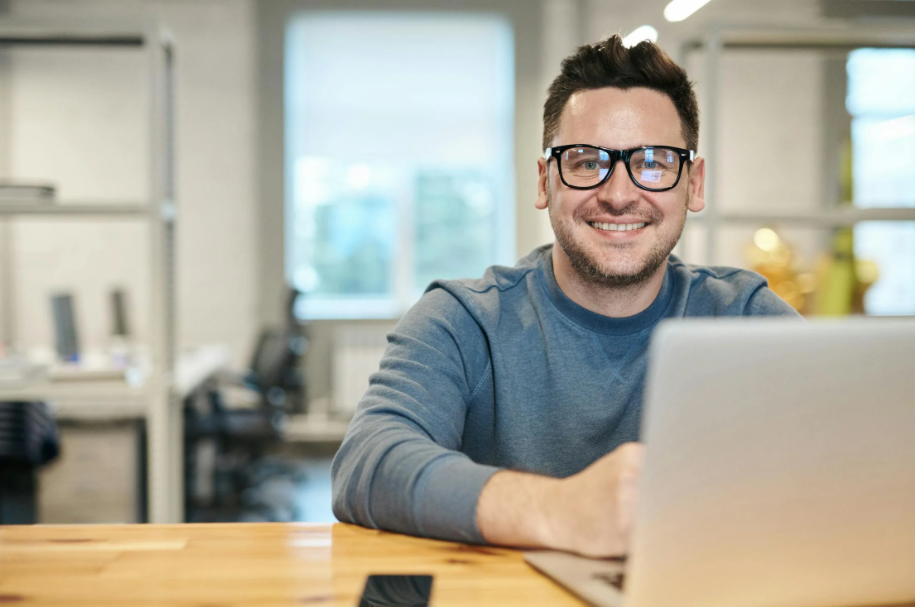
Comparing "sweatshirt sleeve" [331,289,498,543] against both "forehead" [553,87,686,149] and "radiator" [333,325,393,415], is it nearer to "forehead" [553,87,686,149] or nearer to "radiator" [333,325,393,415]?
"forehead" [553,87,686,149]

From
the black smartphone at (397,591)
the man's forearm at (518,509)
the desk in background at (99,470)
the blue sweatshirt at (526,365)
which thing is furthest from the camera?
the desk in background at (99,470)

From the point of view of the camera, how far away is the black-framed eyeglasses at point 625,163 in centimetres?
121

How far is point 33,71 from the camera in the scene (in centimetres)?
536

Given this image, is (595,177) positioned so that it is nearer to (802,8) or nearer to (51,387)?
(51,387)

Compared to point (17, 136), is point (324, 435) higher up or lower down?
lower down

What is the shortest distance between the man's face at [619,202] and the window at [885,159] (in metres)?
4.98

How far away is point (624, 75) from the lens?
1.25m

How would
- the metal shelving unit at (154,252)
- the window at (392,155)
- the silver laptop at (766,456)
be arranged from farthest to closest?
the window at (392,155) < the metal shelving unit at (154,252) < the silver laptop at (766,456)

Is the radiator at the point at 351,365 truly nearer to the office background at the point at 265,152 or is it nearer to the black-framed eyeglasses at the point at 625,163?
the office background at the point at 265,152

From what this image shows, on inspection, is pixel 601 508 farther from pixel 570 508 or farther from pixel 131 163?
pixel 131 163

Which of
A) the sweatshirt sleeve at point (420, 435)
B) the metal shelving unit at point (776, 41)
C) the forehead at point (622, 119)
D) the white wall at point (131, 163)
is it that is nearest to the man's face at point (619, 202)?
the forehead at point (622, 119)

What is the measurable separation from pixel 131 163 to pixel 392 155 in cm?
182

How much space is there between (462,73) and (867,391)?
5330mm

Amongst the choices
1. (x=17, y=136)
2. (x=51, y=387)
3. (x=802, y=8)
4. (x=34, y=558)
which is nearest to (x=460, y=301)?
(x=34, y=558)
